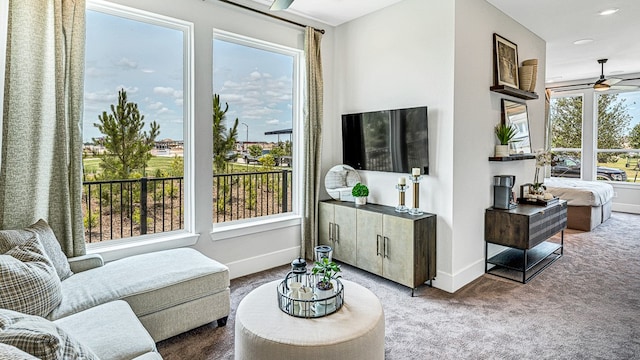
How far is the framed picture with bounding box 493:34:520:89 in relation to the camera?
3709mm

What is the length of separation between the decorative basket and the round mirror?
6.92 ft

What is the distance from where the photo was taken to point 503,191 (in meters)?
3.71

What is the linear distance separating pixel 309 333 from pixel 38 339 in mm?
1101

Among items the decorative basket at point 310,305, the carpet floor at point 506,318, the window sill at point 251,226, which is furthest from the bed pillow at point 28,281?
the window sill at point 251,226

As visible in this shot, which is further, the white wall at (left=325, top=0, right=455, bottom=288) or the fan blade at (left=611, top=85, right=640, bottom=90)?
the fan blade at (left=611, top=85, right=640, bottom=90)

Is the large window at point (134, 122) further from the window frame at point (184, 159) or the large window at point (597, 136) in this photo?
the large window at point (597, 136)

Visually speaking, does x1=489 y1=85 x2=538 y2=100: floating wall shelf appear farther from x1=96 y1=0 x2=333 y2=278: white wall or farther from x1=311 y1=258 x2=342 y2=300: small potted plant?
x1=311 y1=258 x2=342 y2=300: small potted plant

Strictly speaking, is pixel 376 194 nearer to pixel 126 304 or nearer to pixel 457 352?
pixel 457 352

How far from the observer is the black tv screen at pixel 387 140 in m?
A: 3.43

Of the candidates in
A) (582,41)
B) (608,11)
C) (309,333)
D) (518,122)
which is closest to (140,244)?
(309,333)

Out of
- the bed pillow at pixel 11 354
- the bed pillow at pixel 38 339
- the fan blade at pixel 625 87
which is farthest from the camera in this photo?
the fan blade at pixel 625 87

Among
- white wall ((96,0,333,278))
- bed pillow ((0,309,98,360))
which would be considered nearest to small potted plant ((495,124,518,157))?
white wall ((96,0,333,278))

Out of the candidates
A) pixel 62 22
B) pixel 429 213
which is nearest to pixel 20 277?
pixel 62 22

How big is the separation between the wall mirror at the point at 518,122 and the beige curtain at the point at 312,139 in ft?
7.01
